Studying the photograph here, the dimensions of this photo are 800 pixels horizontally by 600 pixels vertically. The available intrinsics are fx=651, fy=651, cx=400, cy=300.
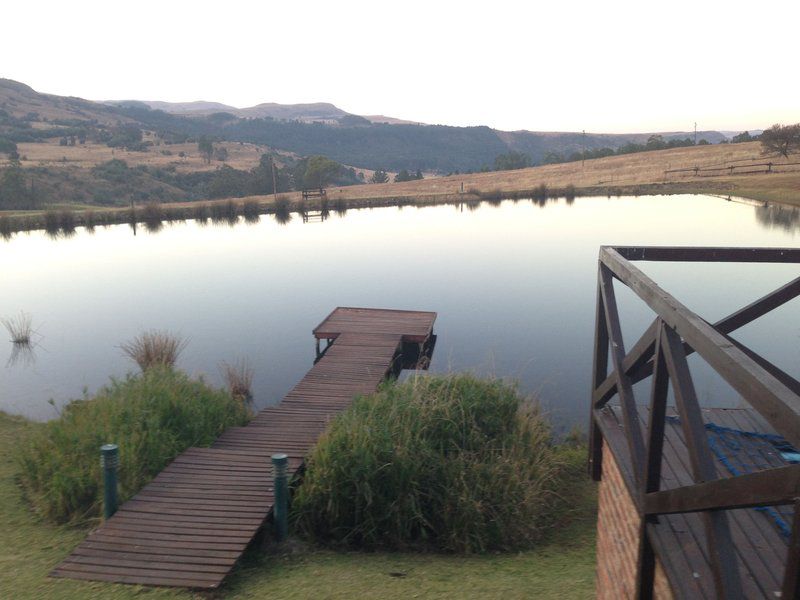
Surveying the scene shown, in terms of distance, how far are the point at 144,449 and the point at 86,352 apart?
785 centimetres

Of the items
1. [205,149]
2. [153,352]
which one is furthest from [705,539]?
[205,149]

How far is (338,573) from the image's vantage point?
4.90 meters

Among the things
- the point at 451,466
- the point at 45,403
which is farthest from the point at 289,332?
the point at 451,466

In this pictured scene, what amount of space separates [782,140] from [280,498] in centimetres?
4648

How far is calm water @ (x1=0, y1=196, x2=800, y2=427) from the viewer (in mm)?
11781

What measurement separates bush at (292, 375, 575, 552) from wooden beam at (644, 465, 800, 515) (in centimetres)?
365

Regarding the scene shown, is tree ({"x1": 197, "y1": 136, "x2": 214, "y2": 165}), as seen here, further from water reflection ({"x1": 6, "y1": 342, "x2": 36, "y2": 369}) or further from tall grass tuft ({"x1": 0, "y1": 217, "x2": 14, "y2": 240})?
water reflection ({"x1": 6, "y1": 342, "x2": 36, "y2": 369})

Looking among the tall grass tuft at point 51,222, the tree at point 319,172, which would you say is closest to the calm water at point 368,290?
the tall grass tuft at point 51,222

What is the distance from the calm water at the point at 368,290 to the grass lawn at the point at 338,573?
4264 mm

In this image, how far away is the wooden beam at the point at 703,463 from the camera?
186 cm

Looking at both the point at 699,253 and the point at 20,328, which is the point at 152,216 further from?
the point at 699,253

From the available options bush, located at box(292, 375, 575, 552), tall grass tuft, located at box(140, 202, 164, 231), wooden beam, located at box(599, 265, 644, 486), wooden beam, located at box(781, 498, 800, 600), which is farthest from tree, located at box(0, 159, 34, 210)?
wooden beam, located at box(781, 498, 800, 600)

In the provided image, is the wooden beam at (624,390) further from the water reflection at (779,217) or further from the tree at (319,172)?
the tree at (319,172)

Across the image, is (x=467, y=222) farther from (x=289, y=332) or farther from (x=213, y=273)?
(x=289, y=332)
